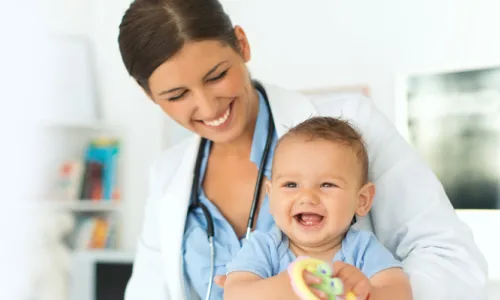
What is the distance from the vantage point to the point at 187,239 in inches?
45.8

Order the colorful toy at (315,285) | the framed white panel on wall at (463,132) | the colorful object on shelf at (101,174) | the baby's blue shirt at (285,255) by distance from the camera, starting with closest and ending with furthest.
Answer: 1. the colorful toy at (315,285)
2. the baby's blue shirt at (285,255)
3. the framed white panel on wall at (463,132)
4. the colorful object on shelf at (101,174)

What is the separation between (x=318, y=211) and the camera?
895 mm

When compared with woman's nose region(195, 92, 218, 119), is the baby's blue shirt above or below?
below

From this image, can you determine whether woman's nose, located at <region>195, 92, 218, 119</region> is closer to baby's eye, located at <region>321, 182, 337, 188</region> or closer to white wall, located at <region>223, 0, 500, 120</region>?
baby's eye, located at <region>321, 182, 337, 188</region>

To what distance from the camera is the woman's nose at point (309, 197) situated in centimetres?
89

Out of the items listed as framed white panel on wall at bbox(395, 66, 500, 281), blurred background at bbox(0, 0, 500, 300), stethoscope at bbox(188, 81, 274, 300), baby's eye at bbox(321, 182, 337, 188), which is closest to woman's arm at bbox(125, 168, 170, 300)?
stethoscope at bbox(188, 81, 274, 300)

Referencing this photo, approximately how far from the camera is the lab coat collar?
1.15m

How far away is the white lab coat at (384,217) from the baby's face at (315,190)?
0.08m

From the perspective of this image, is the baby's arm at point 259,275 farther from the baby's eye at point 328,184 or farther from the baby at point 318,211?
the baby's eye at point 328,184

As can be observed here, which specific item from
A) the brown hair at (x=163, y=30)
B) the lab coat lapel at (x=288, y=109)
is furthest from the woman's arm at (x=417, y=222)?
the brown hair at (x=163, y=30)

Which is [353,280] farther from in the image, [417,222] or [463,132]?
[463,132]

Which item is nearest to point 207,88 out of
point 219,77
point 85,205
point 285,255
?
point 219,77

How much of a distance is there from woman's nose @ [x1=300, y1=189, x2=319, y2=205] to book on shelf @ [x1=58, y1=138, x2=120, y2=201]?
231 centimetres

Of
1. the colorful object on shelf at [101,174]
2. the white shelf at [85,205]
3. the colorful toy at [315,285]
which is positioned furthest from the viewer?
the colorful object on shelf at [101,174]
